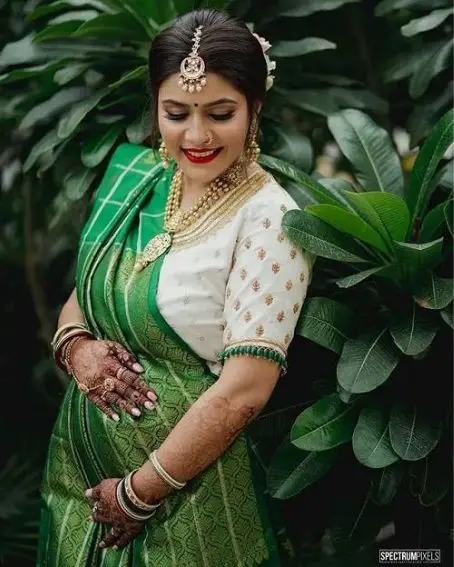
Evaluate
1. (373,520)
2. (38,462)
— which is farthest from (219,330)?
(38,462)

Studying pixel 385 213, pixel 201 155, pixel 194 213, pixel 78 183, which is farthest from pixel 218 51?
pixel 78 183

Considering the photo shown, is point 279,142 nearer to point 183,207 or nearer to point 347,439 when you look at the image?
point 183,207

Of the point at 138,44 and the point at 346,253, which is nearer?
the point at 346,253

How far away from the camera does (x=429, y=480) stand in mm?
1686

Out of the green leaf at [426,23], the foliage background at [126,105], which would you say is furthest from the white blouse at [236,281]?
the green leaf at [426,23]

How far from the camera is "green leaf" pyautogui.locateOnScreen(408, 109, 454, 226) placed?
1652 mm

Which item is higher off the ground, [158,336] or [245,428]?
[158,336]

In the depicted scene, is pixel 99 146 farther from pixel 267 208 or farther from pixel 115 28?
pixel 267 208

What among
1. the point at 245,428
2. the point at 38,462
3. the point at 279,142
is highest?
the point at 279,142

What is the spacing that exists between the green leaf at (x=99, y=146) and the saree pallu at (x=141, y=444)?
9.4 inches

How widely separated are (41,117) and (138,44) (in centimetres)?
26

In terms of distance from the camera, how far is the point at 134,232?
1620 millimetres

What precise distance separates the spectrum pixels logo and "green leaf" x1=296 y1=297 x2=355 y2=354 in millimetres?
453

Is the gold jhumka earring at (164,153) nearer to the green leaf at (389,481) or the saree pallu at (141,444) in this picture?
the saree pallu at (141,444)
